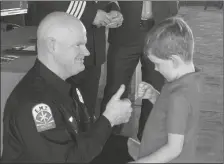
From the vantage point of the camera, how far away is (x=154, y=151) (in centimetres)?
79

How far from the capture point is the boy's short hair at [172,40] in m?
0.76

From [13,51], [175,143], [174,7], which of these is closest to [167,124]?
[175,143]

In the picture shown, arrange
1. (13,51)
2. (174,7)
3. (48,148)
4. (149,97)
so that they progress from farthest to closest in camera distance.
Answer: (13,51), (174,7), (149,97), (48,148)

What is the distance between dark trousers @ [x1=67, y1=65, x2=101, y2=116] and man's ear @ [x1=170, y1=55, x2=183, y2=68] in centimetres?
34

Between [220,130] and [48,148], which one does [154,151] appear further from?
[220,130]

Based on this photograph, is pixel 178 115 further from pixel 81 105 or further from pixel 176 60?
pixel 81 105

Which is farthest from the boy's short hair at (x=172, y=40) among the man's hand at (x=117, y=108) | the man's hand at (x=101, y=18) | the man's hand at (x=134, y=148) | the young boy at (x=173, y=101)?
the man's hand at (x=101, y=18)

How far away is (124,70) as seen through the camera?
1.07 meters

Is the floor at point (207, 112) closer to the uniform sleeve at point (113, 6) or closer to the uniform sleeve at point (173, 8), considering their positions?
the uniform sleeve at point (173, 8)

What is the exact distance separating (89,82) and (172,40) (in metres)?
0.47

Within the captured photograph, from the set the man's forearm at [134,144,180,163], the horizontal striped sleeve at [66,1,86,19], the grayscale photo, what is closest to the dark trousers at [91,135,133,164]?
the grayscale photo

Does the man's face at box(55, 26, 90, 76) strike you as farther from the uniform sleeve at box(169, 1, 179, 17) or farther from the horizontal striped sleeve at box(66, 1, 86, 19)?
the uniform sleeve at box(169, 1, 179, 17)

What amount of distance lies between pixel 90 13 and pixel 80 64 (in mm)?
296

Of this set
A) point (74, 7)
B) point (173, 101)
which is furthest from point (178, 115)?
point (74, 7)
